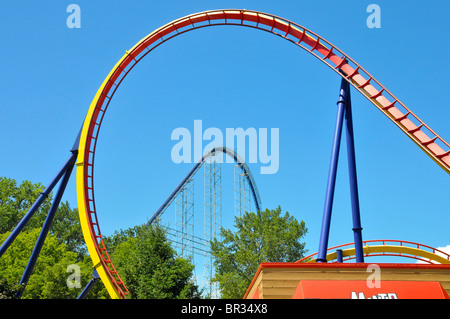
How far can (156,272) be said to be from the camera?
17078 mm

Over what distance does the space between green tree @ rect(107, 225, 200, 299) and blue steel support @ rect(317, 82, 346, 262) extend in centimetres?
725

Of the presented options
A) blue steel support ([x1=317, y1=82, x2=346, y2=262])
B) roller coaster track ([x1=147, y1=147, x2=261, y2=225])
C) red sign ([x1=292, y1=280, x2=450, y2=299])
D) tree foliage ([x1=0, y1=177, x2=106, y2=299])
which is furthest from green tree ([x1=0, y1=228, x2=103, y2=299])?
red sign ([x1=292, y1=280, x2=450, y2=299])

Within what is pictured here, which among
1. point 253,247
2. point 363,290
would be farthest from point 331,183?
point 253,247

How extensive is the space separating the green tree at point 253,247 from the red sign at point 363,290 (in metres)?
15.0

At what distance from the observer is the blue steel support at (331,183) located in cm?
1153

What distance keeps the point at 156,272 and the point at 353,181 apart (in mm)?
8112

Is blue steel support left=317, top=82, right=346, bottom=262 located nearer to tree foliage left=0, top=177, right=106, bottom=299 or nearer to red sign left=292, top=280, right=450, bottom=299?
red sign left=292, top=280, right=450, bottom=299

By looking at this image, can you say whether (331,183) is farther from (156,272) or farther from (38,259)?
(38,259)

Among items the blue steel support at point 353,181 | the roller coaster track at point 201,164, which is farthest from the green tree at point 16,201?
the blue steel support at point 353,181

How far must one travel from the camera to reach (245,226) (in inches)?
995

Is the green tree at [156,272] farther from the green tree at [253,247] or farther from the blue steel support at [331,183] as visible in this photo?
the blue steel support at [331,183]

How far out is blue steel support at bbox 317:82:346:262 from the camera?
1153 centimetres
